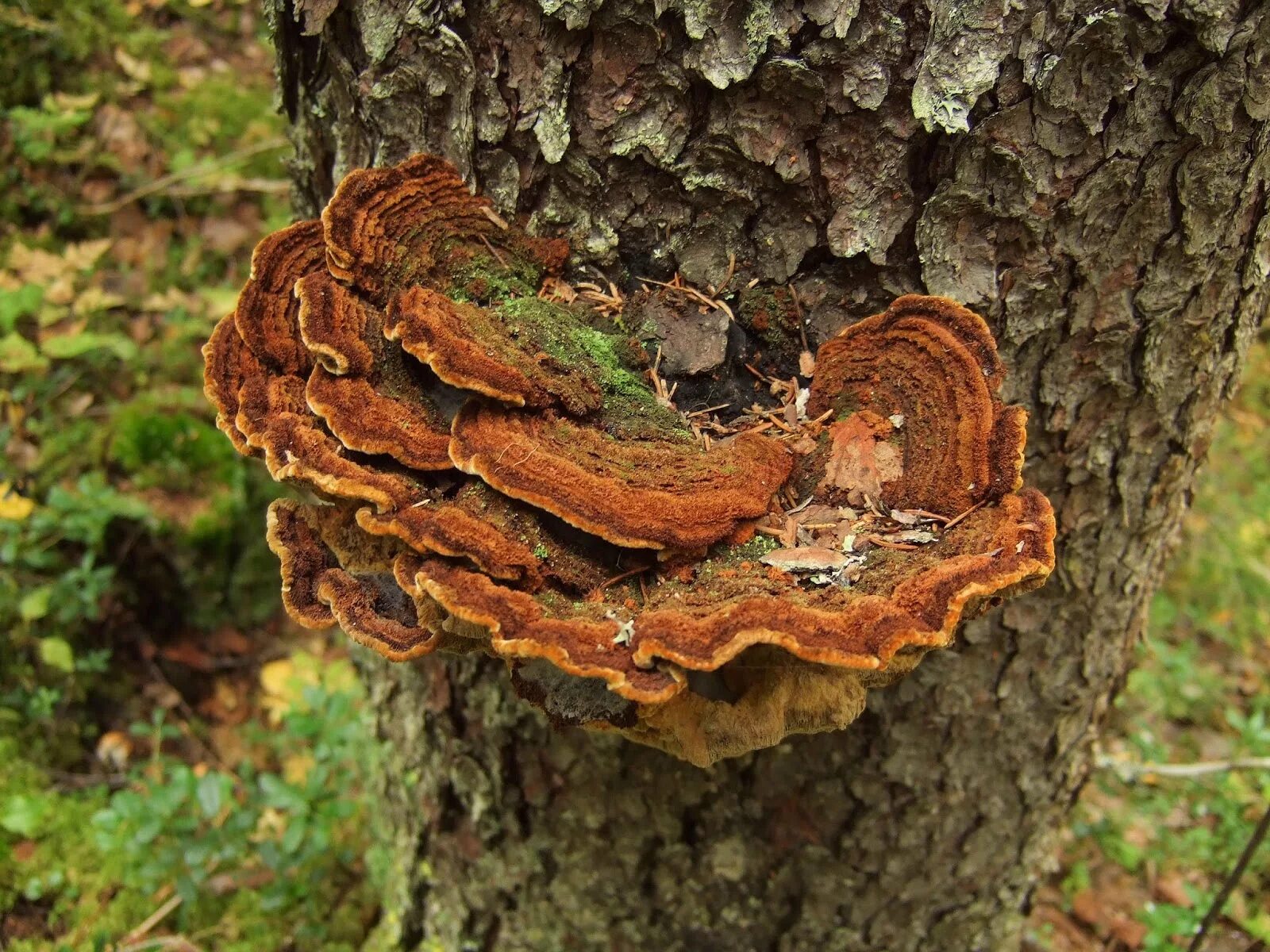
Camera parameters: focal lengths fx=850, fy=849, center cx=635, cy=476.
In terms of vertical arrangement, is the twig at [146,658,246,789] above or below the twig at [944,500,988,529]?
below

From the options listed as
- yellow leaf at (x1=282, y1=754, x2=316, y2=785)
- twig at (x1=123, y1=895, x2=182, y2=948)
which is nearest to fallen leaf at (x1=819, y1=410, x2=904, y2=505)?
twig at (x1=123, y1=895, x2=182, y2=948)

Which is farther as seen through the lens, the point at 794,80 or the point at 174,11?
the point at 174,11

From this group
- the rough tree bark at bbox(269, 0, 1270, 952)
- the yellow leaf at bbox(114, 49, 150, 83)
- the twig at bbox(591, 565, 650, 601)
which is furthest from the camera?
the yellow leaf at bbox(114, 49, 150, 83)

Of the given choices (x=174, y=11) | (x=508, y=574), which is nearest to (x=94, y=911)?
(x=508, y=574)

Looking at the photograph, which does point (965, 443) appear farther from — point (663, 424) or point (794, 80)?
point (794, 80)

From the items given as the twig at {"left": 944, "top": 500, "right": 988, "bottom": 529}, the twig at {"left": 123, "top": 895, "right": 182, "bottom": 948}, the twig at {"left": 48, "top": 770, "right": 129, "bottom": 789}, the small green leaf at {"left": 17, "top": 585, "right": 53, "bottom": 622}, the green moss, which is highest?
the green moss

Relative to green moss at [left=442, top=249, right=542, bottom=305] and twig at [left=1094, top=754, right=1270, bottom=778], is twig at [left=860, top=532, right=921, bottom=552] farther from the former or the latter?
twig at [left=1094, top=754, right=1270, bottom=778]

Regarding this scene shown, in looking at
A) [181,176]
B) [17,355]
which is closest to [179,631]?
[17,355]
